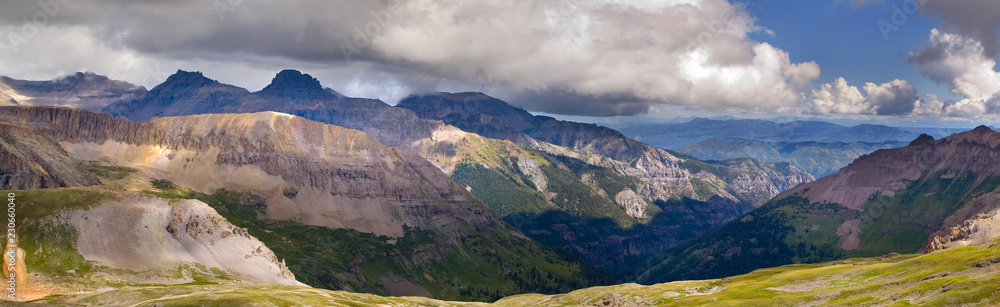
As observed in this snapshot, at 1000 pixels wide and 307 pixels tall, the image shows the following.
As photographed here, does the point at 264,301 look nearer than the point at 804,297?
No

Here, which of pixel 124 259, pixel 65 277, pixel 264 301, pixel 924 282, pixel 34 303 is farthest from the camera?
pixel 124 259

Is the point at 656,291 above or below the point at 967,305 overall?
below

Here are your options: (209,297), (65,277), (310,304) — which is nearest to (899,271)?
(310,304)

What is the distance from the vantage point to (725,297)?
160375 millimetres

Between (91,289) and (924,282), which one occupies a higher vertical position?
(924,282)

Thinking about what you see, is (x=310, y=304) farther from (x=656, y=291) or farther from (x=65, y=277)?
(x=656, y=291)

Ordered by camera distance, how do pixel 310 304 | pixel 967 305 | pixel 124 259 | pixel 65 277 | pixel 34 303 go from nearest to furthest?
1. pixel 967 305
2. pixel 34 303
3. pixel 310 304
4. pixel 65 277
5. pixel 124 259

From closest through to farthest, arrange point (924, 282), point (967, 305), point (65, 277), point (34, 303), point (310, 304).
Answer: point (967, 305) → point (924, 282) → point (34, 303) → point (310, 304) → point (65, 277)

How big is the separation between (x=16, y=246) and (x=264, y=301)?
9484 centimetres

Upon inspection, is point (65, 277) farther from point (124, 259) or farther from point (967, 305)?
point (967, 305)

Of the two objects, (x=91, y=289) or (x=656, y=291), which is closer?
(x=91, y=289)

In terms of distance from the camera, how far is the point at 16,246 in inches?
6806

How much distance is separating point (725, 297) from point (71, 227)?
720 feet

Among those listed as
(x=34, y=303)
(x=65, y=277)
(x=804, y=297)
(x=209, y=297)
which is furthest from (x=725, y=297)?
(x=65, y=277)
